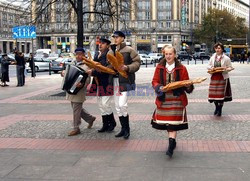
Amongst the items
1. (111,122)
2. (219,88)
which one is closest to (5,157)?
(111,122)

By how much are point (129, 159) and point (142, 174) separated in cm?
68

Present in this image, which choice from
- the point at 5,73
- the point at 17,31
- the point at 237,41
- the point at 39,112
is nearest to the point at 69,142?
the point at 39,112

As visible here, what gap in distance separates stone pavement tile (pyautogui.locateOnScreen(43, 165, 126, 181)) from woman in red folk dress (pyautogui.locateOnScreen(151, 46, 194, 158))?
3.23 feet

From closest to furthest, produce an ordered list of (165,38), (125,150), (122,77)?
(125,150) < (122,77) < (165,38)

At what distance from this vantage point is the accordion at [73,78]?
22.2 ft

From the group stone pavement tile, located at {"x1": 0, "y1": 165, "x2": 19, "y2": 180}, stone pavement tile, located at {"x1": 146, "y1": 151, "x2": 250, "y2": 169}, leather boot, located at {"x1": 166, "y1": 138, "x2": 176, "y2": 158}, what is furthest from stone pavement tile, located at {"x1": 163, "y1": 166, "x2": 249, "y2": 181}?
stone pavement tile, located at {"x1": 0, "y1": 165, "x2": 19, "y2": 180}

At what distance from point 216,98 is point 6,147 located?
16.0ft

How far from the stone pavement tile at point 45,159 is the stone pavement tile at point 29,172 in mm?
180

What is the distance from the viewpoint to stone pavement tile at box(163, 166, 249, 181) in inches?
179

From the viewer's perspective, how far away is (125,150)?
5.92 meters

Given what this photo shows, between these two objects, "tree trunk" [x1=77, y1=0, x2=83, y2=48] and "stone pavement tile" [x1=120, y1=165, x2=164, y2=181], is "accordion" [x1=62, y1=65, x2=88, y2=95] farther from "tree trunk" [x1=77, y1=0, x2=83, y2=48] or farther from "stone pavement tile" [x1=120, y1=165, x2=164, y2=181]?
"tree trunk" [x1=77, y1=0, x2=83, y2=48]

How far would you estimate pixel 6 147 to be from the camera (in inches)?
248

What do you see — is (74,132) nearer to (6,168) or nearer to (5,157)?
(5,157)

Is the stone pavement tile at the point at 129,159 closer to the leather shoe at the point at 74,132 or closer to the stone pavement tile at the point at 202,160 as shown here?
the stone pavement tile at the point at 202,160
